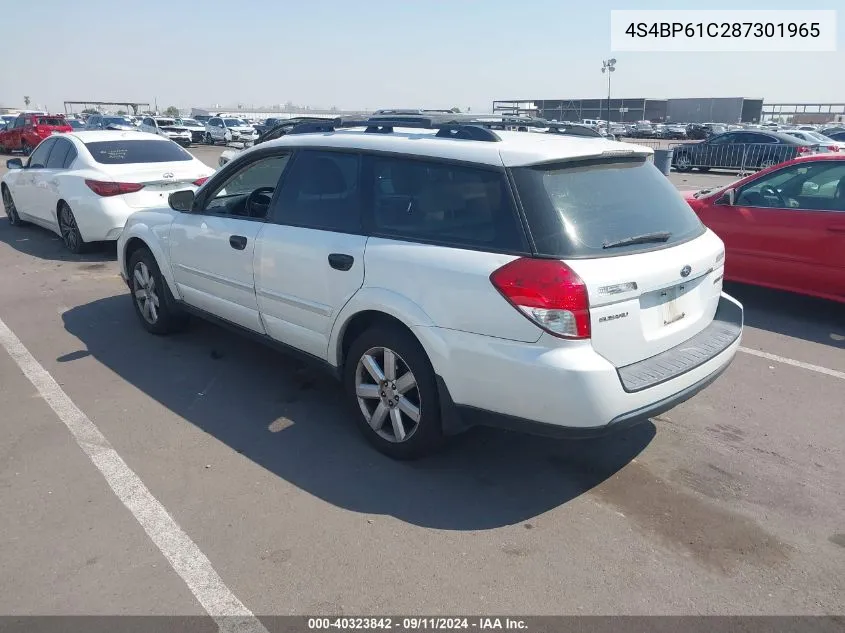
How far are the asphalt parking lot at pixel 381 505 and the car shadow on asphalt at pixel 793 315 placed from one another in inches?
34.1

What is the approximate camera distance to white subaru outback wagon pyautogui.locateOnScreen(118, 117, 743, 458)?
10.2ft

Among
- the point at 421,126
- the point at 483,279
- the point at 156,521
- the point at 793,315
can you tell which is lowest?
the point at 793,315

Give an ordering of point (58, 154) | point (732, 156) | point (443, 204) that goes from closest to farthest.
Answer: point (443, 204)
point (58, 154)
point (732, 156)

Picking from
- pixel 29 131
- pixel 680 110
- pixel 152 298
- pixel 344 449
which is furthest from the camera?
pixel 680 110

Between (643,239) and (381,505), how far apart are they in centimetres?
192

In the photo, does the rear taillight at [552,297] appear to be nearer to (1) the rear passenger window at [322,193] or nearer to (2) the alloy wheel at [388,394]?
(2) the alloy wheel at [388,394]

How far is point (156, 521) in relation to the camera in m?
3.31

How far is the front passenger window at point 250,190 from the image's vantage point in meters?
4.68

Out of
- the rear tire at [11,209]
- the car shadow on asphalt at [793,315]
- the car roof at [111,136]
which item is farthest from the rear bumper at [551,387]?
the rear tire at [11,209]

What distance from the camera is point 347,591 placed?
283 cm

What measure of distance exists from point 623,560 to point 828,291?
4459 millimetres

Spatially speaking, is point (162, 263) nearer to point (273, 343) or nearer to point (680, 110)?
point (273, 343)

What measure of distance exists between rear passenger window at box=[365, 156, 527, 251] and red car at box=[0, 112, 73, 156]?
30.4 meters

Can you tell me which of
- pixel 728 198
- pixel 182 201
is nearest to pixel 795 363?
pixel 728 198
